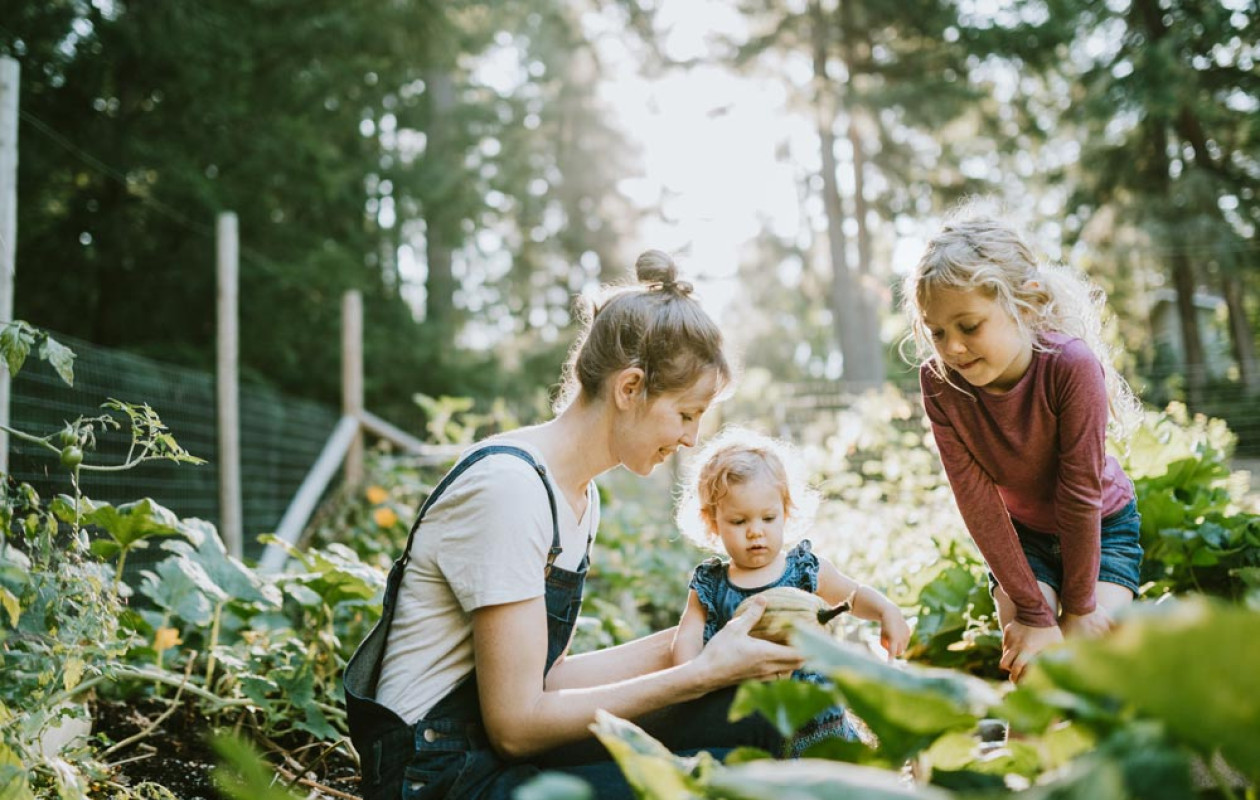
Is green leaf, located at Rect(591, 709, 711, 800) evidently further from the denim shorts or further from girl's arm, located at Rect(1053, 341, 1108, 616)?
the denim shorts

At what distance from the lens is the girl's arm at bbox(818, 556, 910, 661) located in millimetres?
1937

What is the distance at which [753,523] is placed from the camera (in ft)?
6.99

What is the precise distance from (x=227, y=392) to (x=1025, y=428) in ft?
11.2

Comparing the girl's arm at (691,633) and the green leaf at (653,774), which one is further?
the girl's arm at (691,633)

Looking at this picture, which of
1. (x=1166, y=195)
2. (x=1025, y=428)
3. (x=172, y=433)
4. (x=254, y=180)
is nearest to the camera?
(x=1025, y=428)

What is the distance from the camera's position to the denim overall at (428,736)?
62.8 inches

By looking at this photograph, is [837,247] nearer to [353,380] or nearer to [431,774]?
[353,380]

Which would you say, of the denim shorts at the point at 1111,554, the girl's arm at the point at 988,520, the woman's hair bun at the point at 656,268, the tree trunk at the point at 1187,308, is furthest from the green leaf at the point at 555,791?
the tree trunk at the point at 1187,308

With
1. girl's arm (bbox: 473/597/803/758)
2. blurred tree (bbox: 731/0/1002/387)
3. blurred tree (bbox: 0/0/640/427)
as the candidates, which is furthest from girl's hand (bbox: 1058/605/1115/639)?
blurred tree (bbox: 731/0/1002/387)

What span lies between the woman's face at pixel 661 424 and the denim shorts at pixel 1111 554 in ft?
3.06

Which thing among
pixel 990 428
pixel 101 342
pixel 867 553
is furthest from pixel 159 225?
pixel 990 428

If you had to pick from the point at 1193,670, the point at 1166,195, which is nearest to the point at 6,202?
the point at 1193,670

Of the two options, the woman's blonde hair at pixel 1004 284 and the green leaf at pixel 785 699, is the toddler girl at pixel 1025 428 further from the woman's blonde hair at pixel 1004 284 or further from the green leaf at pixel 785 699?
the green leaf at pixel 785 699

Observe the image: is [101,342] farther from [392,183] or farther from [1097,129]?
[1097,129]
